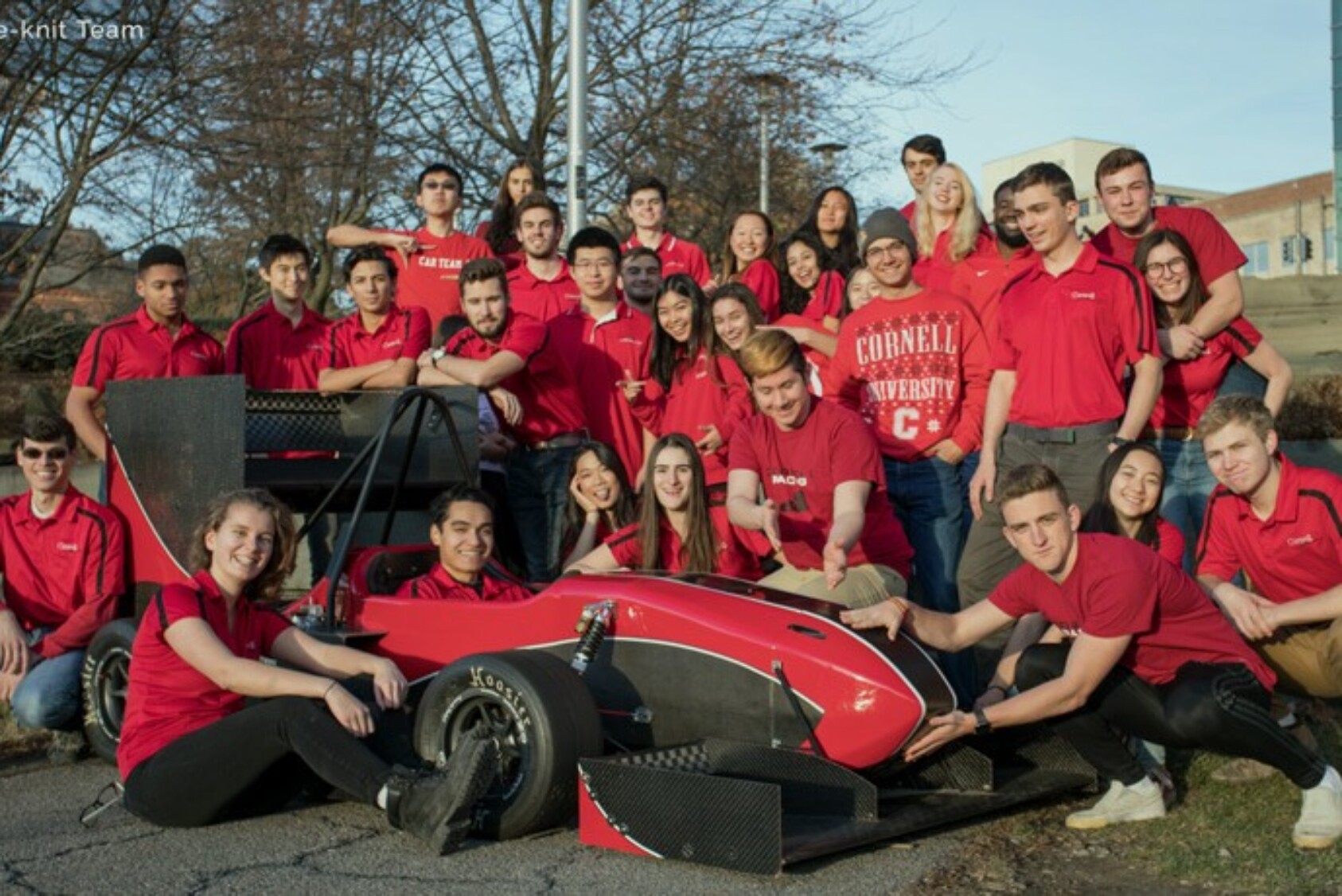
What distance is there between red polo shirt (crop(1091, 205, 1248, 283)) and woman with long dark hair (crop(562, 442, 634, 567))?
7.30 ft

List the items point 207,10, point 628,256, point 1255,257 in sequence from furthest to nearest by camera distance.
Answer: point 1255,257
point 207,10
point 628,256

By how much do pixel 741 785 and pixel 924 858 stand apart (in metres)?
0.73

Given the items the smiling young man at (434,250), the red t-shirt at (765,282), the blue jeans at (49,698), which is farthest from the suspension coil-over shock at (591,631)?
the smiling young man at (434,250)

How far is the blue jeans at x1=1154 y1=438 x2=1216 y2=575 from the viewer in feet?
21.7

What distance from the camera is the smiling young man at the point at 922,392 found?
688cm

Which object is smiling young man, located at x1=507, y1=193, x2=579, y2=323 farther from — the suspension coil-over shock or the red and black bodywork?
the suspension coil-over shock

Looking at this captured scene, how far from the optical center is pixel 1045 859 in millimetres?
4977

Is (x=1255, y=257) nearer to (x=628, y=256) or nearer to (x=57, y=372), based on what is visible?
(x=57, y=372)

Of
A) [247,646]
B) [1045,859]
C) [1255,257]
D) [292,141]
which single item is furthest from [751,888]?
[1255,257]

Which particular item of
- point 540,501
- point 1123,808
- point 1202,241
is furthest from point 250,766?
point 1202,241

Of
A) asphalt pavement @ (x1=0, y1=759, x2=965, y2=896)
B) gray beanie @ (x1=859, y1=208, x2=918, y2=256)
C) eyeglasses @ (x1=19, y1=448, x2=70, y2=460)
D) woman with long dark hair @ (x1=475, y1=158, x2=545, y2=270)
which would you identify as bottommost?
asphalt pavement @ (x1=0, y1=759, x2=965, y2=896)

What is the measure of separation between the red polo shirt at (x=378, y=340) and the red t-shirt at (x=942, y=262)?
8.00ft

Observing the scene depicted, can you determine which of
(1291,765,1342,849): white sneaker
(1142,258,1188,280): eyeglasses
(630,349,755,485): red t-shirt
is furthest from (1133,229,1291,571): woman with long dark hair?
(630,349,755,485): red t-shirt

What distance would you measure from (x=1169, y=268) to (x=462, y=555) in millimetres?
3008
